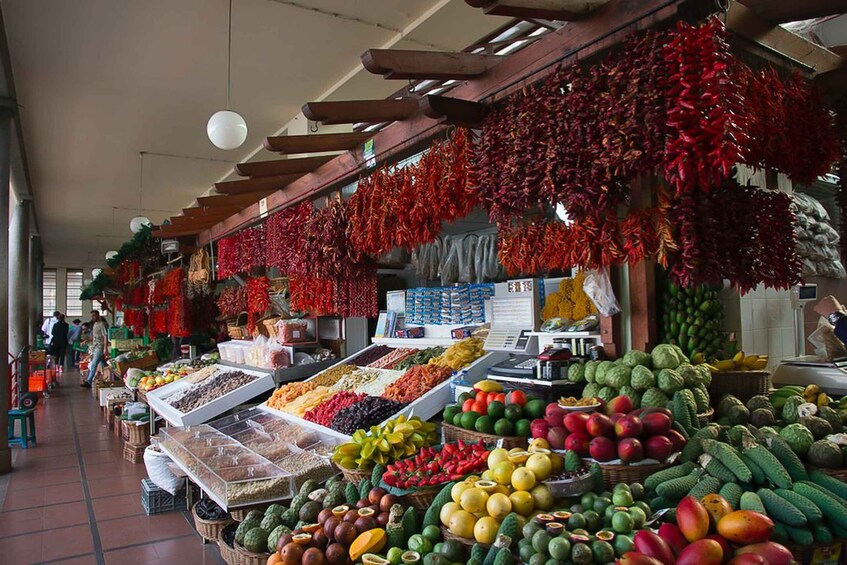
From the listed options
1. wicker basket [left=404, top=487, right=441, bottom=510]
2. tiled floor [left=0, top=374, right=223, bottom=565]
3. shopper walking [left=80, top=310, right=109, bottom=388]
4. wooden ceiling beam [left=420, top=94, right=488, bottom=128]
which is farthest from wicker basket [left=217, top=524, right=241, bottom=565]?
shopper walking [left=80, top=310, right=109, bottom=388]

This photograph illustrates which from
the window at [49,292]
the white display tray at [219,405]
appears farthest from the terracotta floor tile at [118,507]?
the window at [49,292]

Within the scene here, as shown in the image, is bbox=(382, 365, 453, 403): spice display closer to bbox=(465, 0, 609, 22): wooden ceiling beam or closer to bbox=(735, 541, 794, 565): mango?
bbox=(735, 541, 794, 565): mango

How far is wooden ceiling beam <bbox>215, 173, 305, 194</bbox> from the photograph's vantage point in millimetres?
5324

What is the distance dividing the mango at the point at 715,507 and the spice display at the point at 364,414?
7.34 ft

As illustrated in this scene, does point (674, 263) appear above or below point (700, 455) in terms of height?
above

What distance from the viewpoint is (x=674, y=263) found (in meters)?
2.60

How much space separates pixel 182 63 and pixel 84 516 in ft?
14.4

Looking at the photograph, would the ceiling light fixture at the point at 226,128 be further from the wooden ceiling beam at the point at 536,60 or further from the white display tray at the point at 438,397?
the white display tray at the point at 438,397

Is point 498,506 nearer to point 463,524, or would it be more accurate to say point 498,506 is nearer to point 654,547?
point 463,524

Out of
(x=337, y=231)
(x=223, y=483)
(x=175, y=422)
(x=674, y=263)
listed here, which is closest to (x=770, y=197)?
(x=674, y=263)

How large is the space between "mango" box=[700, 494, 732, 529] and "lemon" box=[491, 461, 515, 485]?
779 millimetres

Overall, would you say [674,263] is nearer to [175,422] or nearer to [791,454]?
[791,454]

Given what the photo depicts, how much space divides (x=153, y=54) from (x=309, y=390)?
3679 millimetres

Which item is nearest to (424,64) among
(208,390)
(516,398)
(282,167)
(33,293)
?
(516,398)
